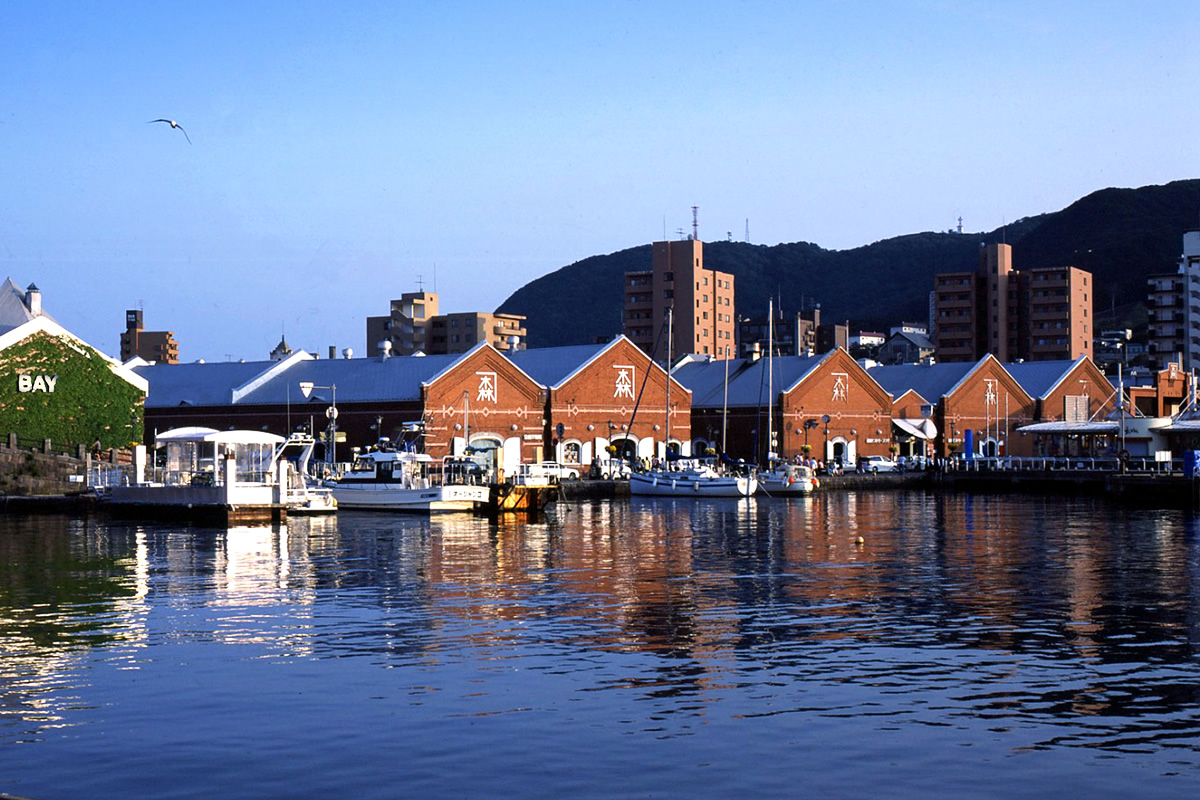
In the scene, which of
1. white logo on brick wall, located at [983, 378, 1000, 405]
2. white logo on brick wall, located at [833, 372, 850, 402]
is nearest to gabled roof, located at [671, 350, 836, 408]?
white logo on brick wall, located at [833, 372, 850, 402]

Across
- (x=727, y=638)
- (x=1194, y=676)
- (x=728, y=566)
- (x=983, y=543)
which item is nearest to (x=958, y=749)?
(x=1194, y=676)

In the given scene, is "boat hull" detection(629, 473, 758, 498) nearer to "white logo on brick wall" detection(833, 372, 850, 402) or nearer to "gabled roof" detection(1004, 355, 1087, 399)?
"white logo on brick wall" detection(833, 372, 850, 402)

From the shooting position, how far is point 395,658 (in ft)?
77.3

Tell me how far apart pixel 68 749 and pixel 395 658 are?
7185mm

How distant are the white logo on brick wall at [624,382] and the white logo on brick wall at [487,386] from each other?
11088 mm

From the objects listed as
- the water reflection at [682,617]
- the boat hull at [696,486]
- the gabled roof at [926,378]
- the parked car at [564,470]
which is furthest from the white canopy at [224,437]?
the gabled roof at [926,378]

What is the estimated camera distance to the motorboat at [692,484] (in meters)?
89.3

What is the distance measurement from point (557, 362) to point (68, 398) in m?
35.4

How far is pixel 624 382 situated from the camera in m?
106

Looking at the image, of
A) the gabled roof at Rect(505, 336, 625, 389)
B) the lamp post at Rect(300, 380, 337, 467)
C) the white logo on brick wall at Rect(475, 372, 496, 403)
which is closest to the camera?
the lamp post at Rect(300, 380, 337, 467)

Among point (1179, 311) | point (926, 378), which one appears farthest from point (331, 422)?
point (1179, 311)

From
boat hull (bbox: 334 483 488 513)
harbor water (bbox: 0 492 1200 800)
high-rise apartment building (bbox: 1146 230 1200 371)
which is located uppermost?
high-rise apartment building (bbox: 1146 230 1200 371)

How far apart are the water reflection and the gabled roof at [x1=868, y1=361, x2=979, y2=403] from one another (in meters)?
73.4

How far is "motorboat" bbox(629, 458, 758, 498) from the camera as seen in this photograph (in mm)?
89312
